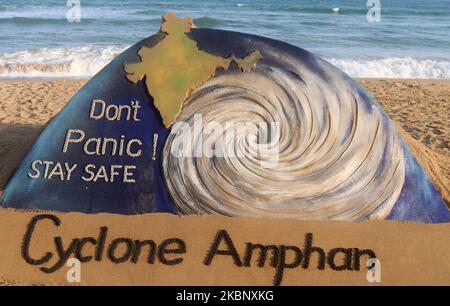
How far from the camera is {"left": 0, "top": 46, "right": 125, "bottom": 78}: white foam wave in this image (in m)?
11.4

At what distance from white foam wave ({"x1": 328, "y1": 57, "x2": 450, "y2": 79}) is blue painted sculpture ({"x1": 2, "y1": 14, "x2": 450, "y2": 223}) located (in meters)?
9.15

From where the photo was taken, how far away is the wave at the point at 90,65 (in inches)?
454

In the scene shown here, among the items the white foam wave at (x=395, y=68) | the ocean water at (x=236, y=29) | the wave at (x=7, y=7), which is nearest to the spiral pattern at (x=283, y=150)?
the ocean water at (x=236, y=29)

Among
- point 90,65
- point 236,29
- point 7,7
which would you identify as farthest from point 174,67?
point 7,7

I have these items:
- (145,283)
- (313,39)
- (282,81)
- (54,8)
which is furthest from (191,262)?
(54,8)

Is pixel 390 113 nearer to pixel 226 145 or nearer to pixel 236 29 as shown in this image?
pixel 226 145

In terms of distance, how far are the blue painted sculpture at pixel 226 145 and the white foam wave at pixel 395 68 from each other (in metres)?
9.15

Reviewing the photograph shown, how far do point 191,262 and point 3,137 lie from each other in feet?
11.3

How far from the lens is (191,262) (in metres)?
2.80

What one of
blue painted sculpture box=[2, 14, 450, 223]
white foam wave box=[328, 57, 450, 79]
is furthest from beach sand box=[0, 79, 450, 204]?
white foam wave box=[328, 57, 450, 79]

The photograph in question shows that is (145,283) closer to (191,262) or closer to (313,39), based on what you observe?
(191,262)

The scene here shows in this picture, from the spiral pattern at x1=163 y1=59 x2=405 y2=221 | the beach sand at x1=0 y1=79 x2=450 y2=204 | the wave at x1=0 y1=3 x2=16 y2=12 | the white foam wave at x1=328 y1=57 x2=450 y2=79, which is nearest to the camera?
the spiral pattern at x1=163 y1=59 x2=405 y2=221

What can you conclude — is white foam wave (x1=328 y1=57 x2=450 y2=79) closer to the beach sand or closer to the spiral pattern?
the beach sand
